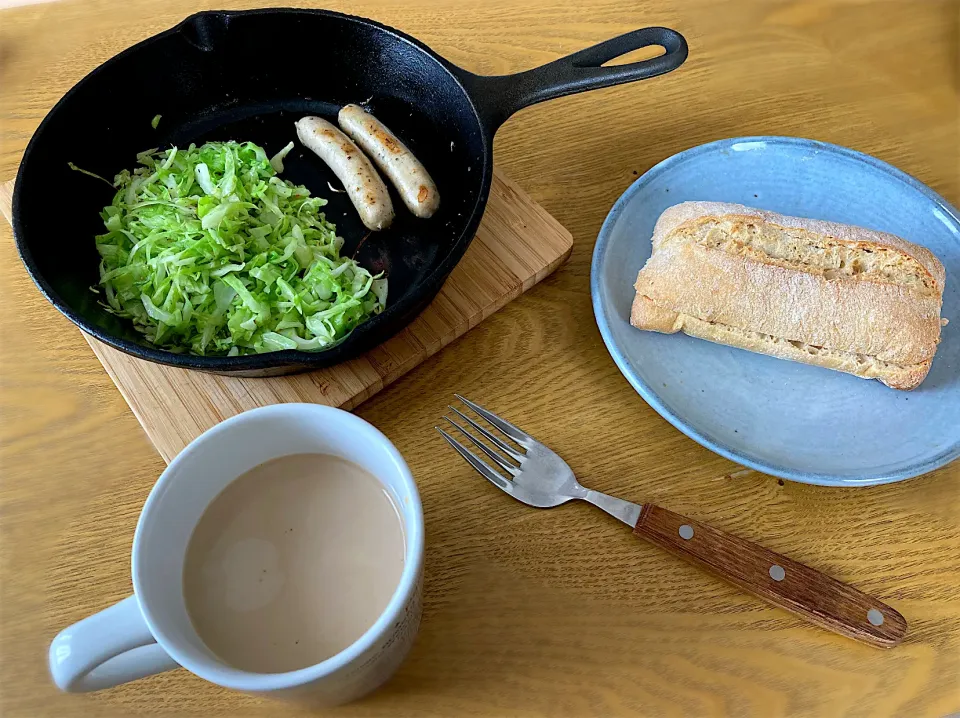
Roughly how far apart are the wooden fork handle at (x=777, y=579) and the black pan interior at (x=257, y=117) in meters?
0.55

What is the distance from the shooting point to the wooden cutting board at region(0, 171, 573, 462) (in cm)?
107

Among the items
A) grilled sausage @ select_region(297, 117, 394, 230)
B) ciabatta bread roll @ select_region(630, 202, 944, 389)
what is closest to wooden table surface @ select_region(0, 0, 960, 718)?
ciabatta bread roll @ select_region(630, 202, 944, 389)

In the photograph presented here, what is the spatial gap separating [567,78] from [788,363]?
59 centimetres

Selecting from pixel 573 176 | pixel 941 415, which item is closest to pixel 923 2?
pixel 573 176

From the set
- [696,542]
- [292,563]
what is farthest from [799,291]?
[292,563]

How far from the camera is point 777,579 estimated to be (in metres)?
0.92

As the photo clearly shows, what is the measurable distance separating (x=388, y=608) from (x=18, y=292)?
1.00m

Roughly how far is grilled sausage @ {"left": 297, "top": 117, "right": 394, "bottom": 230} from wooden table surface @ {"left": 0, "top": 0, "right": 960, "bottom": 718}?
0.26m

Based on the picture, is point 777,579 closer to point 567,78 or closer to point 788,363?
point 788,363

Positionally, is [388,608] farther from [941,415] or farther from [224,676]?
[941,415]

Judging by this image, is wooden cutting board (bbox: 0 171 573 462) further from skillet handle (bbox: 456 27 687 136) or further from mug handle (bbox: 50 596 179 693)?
mug handle (bbox: 50 596 179 693)

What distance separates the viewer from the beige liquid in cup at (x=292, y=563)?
0.70 metres

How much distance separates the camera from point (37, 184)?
1169 mm

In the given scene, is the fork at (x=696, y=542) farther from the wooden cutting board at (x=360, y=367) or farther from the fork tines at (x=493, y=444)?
the wooden cutting board at (x=360, y=367)
